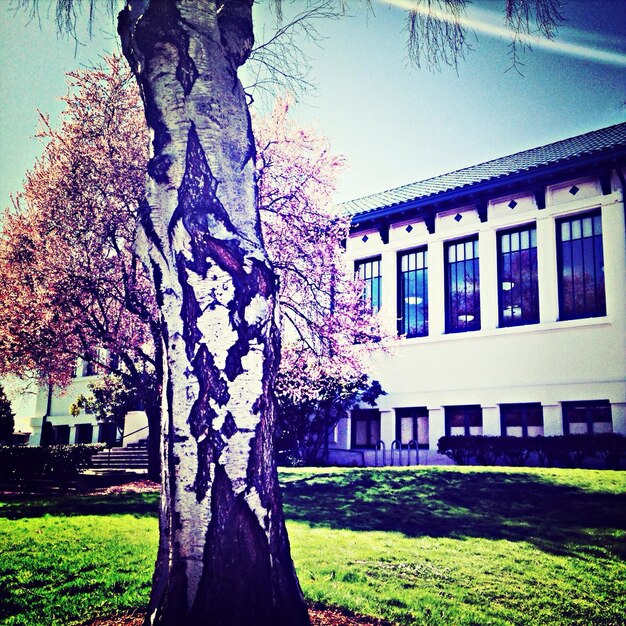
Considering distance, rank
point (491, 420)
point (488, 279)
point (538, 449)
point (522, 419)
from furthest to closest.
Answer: point (488, 279), point (491, 420), point (522, 419), point (538, 449)

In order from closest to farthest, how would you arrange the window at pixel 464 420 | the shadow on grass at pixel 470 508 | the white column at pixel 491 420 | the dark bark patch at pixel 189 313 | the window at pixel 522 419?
the dark bark patch at pixel 189 313 < the shadow on grass at pixel 470 508 < the window at pixel 522 419 < the white column at pixel 491 420 < the window at pixel 464 420

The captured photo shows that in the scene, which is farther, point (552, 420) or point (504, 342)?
point (504, 342)

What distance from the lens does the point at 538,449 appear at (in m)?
15.0

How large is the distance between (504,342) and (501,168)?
607 centimetres

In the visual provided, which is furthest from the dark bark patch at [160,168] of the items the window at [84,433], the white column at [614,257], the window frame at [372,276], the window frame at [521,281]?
the window at [84,433]

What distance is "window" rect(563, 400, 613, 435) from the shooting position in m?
15.1

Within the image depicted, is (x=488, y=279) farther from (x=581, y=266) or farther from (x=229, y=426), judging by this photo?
(x=229, y=426)

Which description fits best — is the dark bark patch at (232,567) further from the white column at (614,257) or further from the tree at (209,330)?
the white column at (614,257)

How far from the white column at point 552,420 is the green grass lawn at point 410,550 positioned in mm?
4542

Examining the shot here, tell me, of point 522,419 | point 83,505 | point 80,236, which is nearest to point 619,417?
point 522,419

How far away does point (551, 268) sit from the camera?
16.5 meters

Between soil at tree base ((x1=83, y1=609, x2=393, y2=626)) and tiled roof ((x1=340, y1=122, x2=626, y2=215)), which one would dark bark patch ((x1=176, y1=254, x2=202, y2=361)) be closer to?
soil at tree base ((x1=83, y1=609, x2=393, y2=626))

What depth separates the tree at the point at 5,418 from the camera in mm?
30673

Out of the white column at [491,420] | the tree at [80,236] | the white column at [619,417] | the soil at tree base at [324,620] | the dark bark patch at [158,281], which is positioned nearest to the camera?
the dark bark patch at [158,281]
